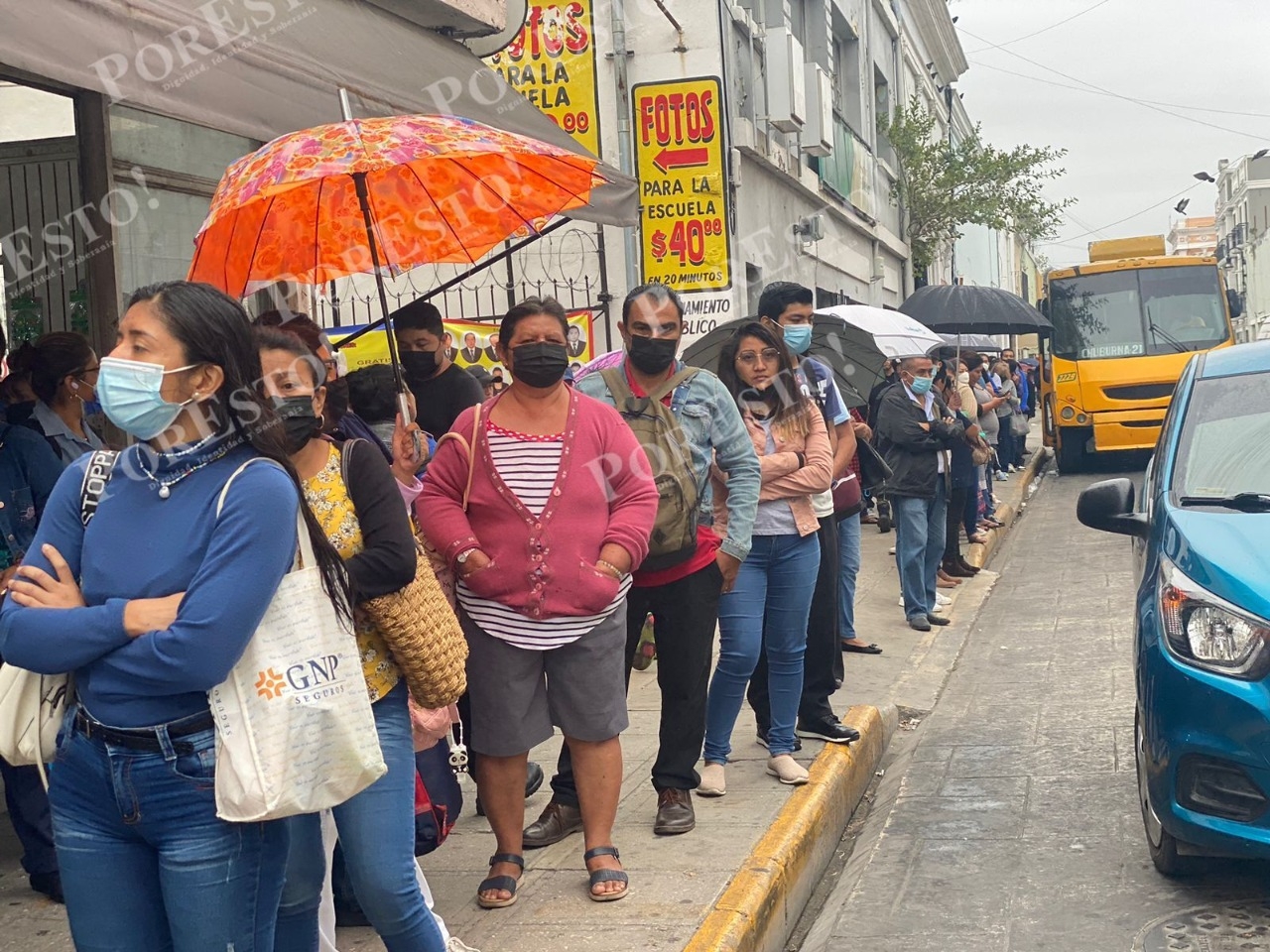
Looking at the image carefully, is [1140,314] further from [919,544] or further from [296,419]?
[296,419]

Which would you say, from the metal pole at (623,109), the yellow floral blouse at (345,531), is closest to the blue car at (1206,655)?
the yellow floral blouse at (345,531)

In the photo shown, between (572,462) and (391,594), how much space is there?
1146 millimetres

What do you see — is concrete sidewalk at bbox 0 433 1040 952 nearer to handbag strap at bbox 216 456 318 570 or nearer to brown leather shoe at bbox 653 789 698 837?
brown leather shoe at bbox 653 789 698 837

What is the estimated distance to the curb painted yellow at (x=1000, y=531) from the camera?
13320 millimetres

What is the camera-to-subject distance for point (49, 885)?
4879 millimetres

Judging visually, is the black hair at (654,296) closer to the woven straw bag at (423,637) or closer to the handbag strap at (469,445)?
the handbag strap at (469,445)

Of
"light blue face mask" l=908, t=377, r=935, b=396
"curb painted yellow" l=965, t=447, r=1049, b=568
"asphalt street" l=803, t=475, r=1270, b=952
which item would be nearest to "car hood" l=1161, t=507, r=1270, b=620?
"asphalt street" l=803, t=475, r=1270, b=952

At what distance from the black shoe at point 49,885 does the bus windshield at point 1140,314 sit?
60.1 feet

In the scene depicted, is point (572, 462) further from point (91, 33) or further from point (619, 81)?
→ point (619, 81)

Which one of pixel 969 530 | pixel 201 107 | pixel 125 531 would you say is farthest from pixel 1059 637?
pixel 125 531

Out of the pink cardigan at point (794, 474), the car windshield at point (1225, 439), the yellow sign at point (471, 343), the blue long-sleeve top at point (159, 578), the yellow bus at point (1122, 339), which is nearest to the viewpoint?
the blue long-sleeve top at point (159, 578)

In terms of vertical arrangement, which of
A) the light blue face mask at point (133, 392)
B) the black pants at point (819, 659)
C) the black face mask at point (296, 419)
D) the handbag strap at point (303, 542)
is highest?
the light blue face mask at point (133, 392)

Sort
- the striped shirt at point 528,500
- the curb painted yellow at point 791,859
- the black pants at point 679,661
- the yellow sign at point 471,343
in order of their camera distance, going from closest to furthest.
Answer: the curb painted yellow at point 791,859, the striped shirt at point 528,500, the black pants at point 679,661, the yellow sign at point 471,343

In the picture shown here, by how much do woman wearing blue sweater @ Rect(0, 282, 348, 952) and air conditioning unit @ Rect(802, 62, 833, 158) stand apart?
633 inches
